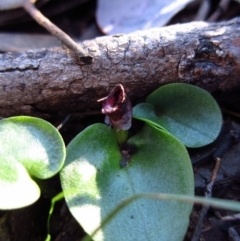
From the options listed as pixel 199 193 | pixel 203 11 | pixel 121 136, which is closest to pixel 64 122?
pixel 121 136

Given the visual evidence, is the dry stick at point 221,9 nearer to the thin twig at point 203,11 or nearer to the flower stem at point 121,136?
the thin twig at point 203,11

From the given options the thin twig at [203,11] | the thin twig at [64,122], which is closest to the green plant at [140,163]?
the thin twig at [64,122]

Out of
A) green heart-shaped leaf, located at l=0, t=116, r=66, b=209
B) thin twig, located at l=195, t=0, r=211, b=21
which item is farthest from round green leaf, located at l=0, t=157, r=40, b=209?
thin twig, located at l=195, t=0, r=211, b=21

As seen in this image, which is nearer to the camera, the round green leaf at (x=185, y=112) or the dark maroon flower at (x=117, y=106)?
the dark maroon flower at (x=117, y=106)

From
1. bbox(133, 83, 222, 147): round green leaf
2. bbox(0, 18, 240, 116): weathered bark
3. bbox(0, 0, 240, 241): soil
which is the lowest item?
bbox(0, 0, 240, 241): soil

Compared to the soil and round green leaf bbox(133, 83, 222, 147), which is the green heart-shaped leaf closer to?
the soil

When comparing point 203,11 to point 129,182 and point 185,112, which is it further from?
point 129,182

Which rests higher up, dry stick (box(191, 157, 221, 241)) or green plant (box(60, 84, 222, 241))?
green plant (box(60, 84, 222, 241))

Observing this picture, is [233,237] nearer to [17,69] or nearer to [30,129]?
[30,129]
